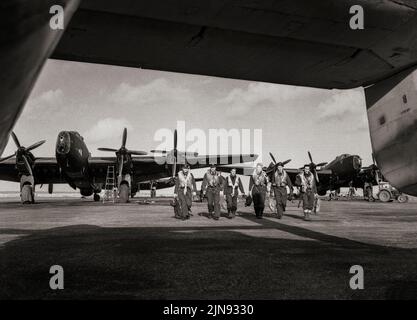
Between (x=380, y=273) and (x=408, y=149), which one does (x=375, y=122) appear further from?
(x=380, y=273)

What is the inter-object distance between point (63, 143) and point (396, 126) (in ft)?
64.3

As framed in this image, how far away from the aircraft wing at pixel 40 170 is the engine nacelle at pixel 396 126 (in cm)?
2747

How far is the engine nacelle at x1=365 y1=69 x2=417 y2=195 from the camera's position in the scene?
4.11 meters

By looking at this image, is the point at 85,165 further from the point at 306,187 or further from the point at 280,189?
the point at 306,187

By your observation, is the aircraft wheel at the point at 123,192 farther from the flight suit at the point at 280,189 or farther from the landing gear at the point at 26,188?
the flight suit at the point at 280,189

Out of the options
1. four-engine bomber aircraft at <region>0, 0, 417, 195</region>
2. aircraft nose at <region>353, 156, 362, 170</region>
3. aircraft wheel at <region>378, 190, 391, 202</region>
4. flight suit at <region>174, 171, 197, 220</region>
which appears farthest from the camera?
aircraft nose at <region>353, 156, 362, 170</region>

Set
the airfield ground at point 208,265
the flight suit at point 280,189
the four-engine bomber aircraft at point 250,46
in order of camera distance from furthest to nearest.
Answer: the flight suit at point 280,189 < the airfield ground at point 208,265 < the four-engine bomber aircraft at point 250,46

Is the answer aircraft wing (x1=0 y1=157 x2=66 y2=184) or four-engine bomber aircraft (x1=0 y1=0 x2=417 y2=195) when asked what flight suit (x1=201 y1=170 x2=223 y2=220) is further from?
aircraft wing (x1=0 y1=157 x2=66 y2=184)

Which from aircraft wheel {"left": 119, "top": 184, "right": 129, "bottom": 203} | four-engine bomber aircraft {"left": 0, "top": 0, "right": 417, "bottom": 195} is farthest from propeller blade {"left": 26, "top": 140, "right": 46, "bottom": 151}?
four-engine bomber aircraft {"left": 0, "top": 0, "right": 417, "bottom": 195}

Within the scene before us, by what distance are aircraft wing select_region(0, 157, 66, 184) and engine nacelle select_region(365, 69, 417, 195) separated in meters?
27.5

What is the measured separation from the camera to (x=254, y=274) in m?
4.27

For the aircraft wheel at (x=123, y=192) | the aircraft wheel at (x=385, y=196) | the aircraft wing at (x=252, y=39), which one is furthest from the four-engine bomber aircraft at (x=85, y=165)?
the aircraft wing at (x=252, y=39)

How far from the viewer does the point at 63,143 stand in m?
21.2

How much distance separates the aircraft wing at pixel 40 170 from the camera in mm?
28766
